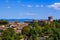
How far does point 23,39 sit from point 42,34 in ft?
25.6

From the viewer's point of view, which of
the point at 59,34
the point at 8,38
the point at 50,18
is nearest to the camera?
the point at 8,38

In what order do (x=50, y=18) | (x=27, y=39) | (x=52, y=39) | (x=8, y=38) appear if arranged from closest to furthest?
(x=8, y=38) < (x=52, y=39) < (x=27, y=39) < (x=50, y=18)

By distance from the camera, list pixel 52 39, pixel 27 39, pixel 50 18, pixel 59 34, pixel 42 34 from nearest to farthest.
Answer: pixel 52 39 < pixel 59 34 < pixel 27 39 < pixel 42 34 < pixel 50 18

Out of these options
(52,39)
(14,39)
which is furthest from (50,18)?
(14,39)

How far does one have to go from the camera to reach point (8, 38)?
17.7 m

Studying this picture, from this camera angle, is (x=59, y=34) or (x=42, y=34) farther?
(x=42, y=34)

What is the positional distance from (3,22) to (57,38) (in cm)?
4387

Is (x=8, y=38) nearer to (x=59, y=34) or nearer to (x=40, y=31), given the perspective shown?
(x=59, y=34)

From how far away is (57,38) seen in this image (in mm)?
23250

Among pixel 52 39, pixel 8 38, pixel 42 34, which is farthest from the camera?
pixel 42 34

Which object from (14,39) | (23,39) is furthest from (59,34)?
(14,39)

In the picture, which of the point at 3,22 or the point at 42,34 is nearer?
the point at 42,34

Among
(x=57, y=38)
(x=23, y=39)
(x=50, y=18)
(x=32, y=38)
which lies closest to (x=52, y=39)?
(x=57, y=38)

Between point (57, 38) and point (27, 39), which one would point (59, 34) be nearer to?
point (57, 38)
